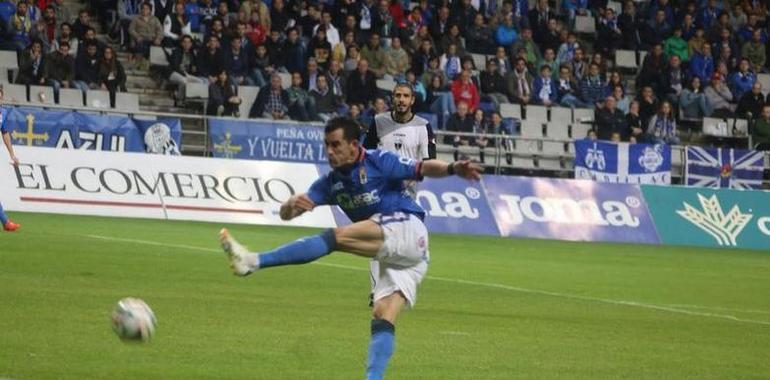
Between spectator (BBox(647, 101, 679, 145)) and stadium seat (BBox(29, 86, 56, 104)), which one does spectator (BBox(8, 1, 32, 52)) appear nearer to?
stadium seat (BBox(29, 86, 56, 104))

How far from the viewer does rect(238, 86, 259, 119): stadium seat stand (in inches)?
1275

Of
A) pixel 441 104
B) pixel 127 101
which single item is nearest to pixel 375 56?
pixel 441 104

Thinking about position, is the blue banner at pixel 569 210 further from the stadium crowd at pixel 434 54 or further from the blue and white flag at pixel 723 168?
the stadium crowd at pixel 434 54

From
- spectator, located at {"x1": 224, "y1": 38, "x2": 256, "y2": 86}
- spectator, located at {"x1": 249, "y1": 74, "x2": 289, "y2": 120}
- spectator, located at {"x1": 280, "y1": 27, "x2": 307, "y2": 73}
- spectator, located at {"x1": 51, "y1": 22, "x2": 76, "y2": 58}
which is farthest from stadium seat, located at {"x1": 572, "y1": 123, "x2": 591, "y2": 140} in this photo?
spectator, located at {"x1": 51, "y1": 22, "x2": 76, "y2": 58}

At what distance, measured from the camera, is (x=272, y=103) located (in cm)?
3173

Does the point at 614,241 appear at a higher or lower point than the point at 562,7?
lower

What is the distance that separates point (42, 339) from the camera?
38.0 ft

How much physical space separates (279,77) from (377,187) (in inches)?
860

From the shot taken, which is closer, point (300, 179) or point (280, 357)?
point (280, 357)

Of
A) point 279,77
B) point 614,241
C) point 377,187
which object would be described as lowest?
point 614,241

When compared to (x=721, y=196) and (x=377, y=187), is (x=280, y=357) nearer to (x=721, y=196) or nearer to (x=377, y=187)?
(x=377, y=187)

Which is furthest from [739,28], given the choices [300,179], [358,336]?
Answer: [358,336]

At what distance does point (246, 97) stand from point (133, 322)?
22961mm

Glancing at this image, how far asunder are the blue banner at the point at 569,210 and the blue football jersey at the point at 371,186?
18425mm
